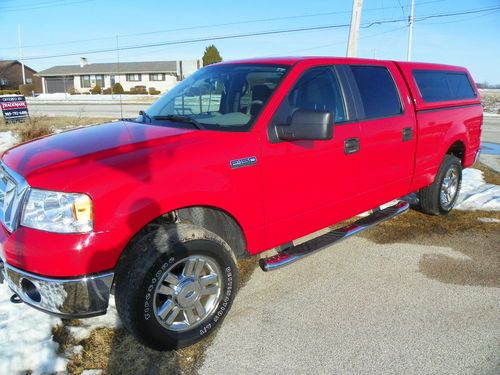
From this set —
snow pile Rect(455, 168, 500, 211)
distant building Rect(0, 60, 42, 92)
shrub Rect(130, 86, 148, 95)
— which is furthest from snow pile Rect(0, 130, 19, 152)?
distant building Rect(0, 60, 42, 92)

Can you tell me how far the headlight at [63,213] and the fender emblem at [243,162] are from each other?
98 cm

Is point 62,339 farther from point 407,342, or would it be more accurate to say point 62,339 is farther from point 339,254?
point 339,254

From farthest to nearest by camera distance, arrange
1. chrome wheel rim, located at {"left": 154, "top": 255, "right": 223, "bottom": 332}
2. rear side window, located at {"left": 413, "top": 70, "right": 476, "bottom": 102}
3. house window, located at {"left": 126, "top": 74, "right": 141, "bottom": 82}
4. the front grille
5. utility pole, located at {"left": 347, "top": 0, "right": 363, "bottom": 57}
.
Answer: house window, located at {"left": 126, "top": 74, "right": 141, "bottom": 82} < utility pole, located at {"left": 347, "top": 0, "right": 363, "bottom": 57} < rear side window, located at {"left": 413, "top": 70, "right": 476, "bottom": 102} < chrome wheel rim, located at {"left": 154, "top": 255, "right": 223, "bottom": 332} < the front grille

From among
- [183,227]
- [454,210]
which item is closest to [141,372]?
[183,227]

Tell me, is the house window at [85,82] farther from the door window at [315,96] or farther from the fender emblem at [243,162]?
the fender emblem at [243,162]

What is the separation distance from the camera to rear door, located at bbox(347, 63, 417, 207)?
3.94 m

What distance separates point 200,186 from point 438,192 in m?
3.77

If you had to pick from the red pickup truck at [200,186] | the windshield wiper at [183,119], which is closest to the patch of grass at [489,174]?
the red pickup truck at [200,186]

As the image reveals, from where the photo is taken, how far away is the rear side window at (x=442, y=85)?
4.84m

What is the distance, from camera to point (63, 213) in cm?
238

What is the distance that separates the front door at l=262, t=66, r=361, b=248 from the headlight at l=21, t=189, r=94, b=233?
4.21 feet

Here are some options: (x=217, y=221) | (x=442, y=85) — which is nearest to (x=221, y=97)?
(x=217, y=221)

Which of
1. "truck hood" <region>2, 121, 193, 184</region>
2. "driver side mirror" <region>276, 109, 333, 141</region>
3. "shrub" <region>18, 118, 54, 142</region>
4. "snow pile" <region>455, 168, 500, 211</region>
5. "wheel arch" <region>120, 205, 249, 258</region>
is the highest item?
"driver side mirror" <region>276, 109, 333, 141</region>

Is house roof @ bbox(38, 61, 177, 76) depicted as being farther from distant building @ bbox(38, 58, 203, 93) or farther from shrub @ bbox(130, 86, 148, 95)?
shrub @ bbox(130, 86, 148, 95)
